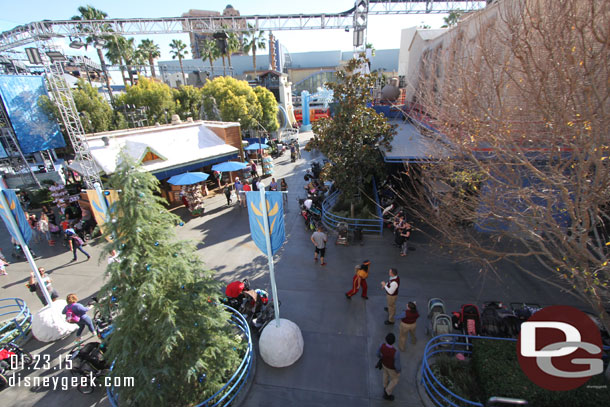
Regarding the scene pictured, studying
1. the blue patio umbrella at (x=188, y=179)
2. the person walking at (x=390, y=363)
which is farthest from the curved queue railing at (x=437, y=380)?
the blue patio umbrella at (x=188, y=179)

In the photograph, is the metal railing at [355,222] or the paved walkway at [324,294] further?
the metal railing at [355,222]

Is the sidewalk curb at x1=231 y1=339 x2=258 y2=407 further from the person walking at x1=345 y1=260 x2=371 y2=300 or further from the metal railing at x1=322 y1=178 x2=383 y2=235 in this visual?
the metal railing at x1=322 y1=178 x2=383 y2=235

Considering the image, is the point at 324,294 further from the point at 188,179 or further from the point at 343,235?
the point at 188,179

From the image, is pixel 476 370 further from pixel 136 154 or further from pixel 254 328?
pixel 136 154

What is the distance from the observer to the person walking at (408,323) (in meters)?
6.31

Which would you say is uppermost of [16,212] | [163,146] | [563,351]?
[16,212]

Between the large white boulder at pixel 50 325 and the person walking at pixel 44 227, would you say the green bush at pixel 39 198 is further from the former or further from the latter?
the large white boulder at pixel 50 325

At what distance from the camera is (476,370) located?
5727 mm

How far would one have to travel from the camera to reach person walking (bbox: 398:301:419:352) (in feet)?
20.7

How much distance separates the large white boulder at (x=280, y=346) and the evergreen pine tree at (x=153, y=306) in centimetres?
141

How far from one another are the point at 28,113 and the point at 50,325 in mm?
25952

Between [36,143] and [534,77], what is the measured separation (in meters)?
33.8

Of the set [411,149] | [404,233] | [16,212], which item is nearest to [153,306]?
[16,212]

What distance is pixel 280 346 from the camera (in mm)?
6379
